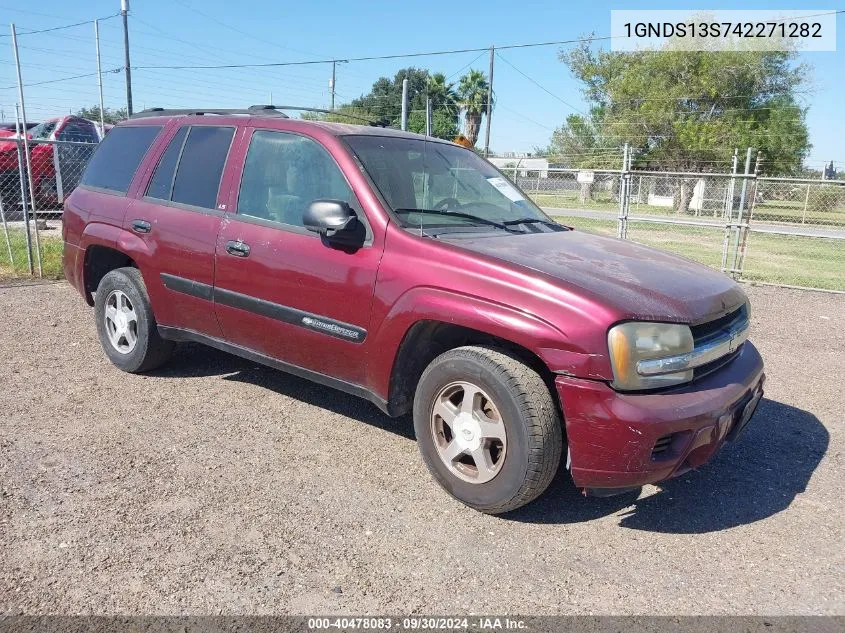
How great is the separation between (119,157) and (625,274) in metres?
3.88

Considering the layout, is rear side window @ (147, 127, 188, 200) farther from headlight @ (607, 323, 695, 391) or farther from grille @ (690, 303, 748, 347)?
grille @ (690, 303, 748, 347)

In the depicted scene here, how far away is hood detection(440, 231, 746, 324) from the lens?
9.91ft

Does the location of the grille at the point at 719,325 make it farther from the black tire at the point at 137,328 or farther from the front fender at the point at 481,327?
the black tire at the point at 137,328

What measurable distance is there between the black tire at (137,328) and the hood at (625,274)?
2.43 meters

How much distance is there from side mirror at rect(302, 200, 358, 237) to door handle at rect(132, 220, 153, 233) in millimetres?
1646

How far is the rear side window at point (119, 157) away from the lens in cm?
500

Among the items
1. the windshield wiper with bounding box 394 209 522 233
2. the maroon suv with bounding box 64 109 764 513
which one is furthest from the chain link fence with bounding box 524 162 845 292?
the maroon suv with bounding box 64 109 764 513

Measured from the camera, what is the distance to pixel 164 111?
5215 mm

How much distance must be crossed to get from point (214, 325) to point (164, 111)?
1906mm

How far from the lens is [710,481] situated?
3777 millimetres

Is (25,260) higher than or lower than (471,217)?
lower

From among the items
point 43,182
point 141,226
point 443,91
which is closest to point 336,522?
point 141,226

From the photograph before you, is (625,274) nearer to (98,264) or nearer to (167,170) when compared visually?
(167,170)

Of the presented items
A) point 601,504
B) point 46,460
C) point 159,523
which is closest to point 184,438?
point 46,460
